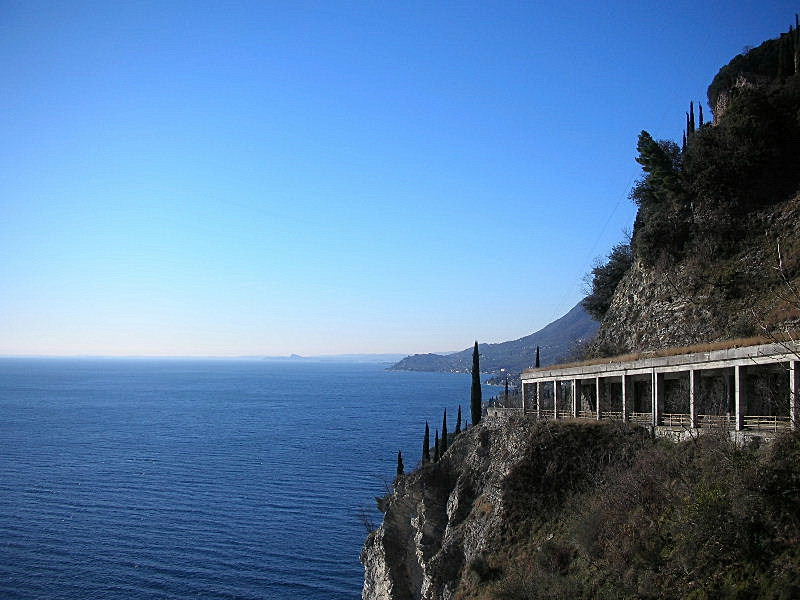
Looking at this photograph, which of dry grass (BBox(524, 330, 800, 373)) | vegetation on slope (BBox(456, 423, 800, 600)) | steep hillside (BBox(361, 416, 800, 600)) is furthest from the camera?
dry grass (BBox(524, 330, 800, 373))

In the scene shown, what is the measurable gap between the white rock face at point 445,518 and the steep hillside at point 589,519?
0.25 ft

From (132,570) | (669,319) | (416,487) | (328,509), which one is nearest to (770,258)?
(669,319)

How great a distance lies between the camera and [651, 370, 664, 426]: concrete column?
94.3ft

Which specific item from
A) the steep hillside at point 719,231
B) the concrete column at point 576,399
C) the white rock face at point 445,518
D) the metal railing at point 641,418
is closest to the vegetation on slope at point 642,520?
the metal railing at point 641,418

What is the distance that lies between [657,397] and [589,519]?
24.0ft

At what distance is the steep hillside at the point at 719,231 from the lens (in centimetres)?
4038

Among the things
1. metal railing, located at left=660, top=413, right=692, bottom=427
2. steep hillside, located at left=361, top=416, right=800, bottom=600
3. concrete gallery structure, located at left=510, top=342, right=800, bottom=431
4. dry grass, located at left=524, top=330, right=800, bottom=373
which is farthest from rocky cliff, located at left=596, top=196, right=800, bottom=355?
steep hillside, located at left=361, top=416, right=800, bottom=600

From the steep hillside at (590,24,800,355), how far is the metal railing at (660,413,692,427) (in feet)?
33.8

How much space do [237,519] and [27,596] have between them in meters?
17.1

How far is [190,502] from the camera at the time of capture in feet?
202

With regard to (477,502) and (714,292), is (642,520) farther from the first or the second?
(714,292)

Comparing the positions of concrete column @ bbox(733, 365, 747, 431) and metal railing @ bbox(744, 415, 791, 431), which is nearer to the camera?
metal railing @ bbox(744, 415, 791, 431)

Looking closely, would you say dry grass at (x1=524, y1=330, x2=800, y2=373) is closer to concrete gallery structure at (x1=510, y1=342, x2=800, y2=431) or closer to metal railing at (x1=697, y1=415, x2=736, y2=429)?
concrete gallery structure at (x1=510, y1=342, x2=800, y2=431)

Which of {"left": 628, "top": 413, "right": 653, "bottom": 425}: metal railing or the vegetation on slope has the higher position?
{"left": 628, "top": 413, "right": 653, "bottom": 425}: metal railing
